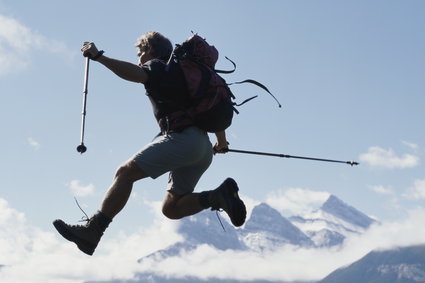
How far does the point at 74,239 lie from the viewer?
27.6 ft

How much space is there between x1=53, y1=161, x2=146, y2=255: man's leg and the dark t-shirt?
2.66ft

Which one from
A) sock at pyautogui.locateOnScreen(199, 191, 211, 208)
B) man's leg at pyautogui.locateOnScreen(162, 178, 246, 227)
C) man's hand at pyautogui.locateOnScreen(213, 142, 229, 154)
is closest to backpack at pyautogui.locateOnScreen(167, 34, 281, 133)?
man's leg at pyautogui.locateOnScreen(162, 178, 246, 227)

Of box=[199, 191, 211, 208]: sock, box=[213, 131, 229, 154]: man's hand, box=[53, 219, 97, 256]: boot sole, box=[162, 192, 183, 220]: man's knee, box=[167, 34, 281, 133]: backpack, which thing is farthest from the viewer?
box=[213, 131, 229, 154]: man's hand

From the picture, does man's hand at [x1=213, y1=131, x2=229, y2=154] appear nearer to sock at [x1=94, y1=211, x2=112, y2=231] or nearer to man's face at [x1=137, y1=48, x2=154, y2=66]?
man's face at [x1=137, y1=48, x2=154, y2=66]

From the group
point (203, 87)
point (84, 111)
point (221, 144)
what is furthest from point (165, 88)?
point (221, 144)

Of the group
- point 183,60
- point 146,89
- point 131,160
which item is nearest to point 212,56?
point 183,60

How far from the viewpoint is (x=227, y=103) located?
910 cm

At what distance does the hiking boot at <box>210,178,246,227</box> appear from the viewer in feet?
29.8

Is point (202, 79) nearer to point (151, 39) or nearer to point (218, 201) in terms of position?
point (151, 39)

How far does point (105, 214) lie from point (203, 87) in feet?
6.22

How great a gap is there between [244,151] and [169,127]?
2.22 m

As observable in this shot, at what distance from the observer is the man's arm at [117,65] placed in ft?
26.3

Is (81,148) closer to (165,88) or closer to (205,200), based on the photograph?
(165,88)

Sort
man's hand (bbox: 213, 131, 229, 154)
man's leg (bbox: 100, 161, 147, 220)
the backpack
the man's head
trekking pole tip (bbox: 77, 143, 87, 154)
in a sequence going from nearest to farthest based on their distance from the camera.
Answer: trekking pole tip (bbox: 77, 143, 87, 154)
man's leg (bbox: 100, 161, 147, 220)
the backpack
the man's head
man's hand (bbox: 213, 131, 229, 154)
